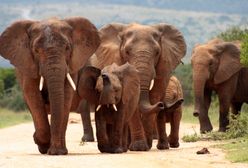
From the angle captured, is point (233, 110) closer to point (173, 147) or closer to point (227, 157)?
point (173, 147)

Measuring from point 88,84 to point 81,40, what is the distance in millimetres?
760

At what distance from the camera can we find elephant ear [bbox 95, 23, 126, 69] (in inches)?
756

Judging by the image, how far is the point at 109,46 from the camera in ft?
63.6

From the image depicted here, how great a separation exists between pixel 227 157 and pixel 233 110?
12.8 metres

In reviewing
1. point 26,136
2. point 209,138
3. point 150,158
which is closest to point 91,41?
point 150,158

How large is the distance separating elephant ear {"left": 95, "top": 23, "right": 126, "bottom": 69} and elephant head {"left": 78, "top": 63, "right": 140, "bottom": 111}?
199 cm

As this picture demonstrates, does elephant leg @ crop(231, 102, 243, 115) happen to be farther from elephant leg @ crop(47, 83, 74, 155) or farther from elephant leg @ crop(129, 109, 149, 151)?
elephant leg @ crop(47, 83, 74, 155)

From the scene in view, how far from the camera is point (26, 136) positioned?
89.5 feet

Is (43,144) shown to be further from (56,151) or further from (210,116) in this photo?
(210,116)

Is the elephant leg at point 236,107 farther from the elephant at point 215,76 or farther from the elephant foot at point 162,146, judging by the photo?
the elephant foot at point 162,146

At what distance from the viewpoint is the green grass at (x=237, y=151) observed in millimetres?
14867

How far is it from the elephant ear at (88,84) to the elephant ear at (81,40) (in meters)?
0.21

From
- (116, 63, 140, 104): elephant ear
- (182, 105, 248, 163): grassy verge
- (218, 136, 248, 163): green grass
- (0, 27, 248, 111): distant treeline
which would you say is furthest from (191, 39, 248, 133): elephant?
(0, 27, 248, 111): distant treeline

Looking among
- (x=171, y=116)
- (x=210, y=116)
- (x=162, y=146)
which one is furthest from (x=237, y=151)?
(x=210, y=116)
